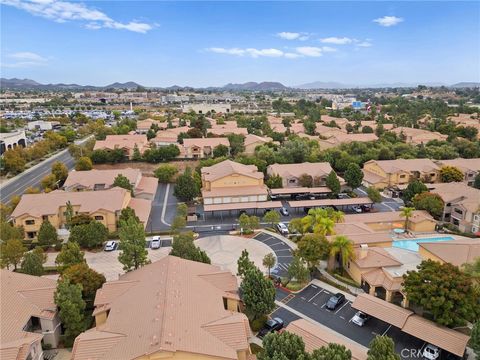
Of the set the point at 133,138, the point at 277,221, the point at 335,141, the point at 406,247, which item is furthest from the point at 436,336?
the point at 133,138

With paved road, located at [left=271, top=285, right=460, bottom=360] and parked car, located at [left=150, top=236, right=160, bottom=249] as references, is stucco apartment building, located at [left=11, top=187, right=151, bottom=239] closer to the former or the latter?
parked car, located at [left=150, top=236, right=160, bottom=249]

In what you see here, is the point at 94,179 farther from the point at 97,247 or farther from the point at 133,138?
the point at 133,138

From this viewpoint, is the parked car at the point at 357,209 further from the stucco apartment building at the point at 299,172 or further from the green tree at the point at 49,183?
the green tree at the point at 49,183

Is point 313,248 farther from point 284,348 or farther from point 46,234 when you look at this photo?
point 46,234

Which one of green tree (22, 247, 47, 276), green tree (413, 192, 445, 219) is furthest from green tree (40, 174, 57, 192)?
green tree (413, 192, 445, 219)

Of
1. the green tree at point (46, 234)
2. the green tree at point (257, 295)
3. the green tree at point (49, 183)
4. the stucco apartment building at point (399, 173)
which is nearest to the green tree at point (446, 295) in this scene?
the green tree at point (257, 295)

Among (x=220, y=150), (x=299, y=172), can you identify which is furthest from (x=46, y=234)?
(x=220, y=150)
